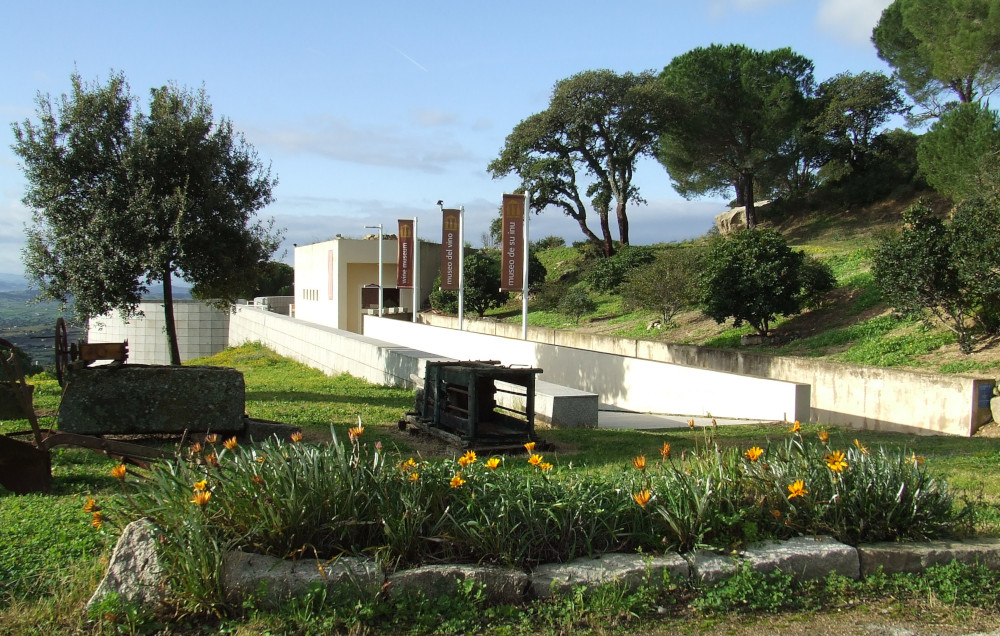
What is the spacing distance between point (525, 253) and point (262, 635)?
1611 cm

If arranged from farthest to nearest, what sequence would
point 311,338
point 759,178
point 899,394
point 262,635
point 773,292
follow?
point 759,178, point 311,338, point 773,292, point 899,394, point 262,635

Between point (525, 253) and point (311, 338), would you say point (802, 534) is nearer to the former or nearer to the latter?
point (525, 253)

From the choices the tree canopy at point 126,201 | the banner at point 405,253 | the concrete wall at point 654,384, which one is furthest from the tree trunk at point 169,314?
the banner at point 405,253

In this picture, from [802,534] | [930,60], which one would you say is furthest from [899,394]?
[930,60]

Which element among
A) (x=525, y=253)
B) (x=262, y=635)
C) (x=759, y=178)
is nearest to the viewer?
(x=262, y=635)

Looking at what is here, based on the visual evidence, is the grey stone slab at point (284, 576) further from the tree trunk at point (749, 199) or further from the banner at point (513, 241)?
the tree trunk at point (749, 199)

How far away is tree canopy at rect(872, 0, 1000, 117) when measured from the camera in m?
27.5

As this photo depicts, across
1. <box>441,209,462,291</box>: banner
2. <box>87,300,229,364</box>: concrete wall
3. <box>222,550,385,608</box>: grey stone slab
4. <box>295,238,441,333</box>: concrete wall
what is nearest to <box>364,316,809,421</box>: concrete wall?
<box>441,209,462,291</box>: banner

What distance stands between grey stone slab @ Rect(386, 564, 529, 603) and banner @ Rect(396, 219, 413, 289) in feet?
86.5

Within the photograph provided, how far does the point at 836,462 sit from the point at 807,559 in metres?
0.62

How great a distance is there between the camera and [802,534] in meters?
4.39

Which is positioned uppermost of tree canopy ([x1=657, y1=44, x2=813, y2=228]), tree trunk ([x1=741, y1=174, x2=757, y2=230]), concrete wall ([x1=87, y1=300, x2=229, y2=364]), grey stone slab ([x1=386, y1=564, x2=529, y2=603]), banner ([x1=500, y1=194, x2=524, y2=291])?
tree canopy ([x1=657, y1=44, x2=813, y2=228])

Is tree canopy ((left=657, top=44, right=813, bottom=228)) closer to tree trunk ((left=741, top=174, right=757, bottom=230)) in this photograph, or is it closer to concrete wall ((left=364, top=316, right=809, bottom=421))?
tree trunk ((left=741, top=174, right=757, bottom=230))

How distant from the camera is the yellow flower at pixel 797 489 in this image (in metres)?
4.28
